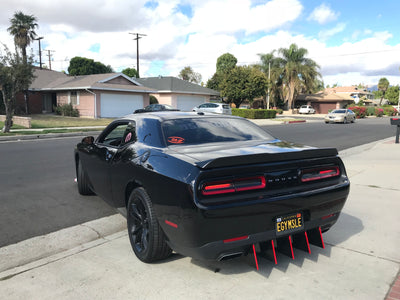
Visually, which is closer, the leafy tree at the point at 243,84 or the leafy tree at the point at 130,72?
the leafy tree at the point at 243,84

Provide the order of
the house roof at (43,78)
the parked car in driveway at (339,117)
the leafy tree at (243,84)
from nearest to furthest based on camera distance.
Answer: the parked car in driveway at (339,117) → the house roof at (43,78) → the leafy tree at (243,84)

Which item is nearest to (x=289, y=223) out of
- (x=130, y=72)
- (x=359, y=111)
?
(x=359, y=111)

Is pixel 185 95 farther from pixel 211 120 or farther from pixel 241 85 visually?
pixel 211 120

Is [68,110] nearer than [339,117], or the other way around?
[339,117]

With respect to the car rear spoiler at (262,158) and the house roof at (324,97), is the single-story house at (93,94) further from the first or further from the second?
the house roof at (324,97)

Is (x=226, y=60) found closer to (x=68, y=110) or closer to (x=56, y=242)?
(x=68, y=110)

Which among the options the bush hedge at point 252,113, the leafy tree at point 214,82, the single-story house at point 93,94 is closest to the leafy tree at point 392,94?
the leafy tree at point 214,82

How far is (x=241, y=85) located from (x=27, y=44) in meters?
26.7

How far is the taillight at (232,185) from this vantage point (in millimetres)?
2762

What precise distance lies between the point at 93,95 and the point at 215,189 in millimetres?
30706

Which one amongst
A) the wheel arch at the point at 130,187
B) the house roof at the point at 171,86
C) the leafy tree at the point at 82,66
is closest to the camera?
the wheel arch at the point at 130,187

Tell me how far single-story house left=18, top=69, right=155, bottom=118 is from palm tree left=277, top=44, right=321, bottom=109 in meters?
27.5

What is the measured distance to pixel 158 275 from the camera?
3133mm

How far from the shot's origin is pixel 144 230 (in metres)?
3.39
